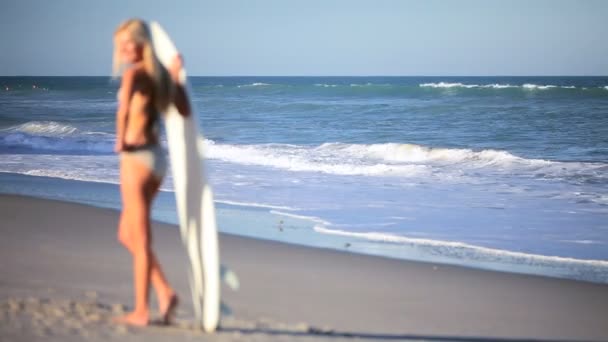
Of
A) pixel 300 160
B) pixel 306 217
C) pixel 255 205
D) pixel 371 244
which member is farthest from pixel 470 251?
pixel 300 160

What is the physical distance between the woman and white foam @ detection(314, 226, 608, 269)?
3987 mm

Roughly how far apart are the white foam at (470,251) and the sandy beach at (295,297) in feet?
2.50

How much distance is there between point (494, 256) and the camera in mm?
7238

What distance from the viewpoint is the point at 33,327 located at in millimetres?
3936

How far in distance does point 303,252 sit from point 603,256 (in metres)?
2.96

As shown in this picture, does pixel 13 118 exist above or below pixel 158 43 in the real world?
below

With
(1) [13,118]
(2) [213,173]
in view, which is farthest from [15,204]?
(1) [13,118]

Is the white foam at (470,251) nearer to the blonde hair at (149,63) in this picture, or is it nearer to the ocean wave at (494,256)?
the ocean wave at (494,256)

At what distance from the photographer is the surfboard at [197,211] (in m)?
4.10

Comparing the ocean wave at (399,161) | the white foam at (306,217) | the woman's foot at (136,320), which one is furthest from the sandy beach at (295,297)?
the ocean wave at (399,161)

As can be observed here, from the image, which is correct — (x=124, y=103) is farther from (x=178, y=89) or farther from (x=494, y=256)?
(x=494, y=256)

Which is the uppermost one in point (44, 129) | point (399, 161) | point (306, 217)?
point (306, 217)

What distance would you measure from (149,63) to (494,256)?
4520mm

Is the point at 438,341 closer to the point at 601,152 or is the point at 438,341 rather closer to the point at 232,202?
the point at 232,202
